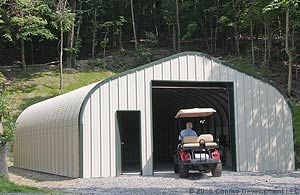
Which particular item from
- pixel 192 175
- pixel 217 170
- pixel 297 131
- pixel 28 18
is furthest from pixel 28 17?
pixel 217 170

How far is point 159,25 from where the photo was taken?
48.6 meters

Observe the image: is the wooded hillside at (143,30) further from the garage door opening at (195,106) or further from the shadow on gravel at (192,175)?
the shadow on gravel at (192,175)

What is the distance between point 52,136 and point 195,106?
6762 mm

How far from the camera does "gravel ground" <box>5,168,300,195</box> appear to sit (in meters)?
11.5

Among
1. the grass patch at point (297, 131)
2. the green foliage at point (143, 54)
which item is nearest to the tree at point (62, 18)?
the green foliage at point (143, 54)

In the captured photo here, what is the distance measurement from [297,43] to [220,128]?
17.9 m

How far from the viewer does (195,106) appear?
835 inches

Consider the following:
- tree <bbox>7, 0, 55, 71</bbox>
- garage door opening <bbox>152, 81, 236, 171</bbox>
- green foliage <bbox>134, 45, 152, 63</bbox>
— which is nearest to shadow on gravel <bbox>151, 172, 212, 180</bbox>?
garage door opening <bbox>152, 81, 236, 171</bbox>

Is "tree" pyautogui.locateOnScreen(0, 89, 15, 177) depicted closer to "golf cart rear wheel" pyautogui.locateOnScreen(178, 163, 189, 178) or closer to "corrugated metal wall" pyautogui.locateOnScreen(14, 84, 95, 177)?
"corrugated metal wall" pyautogui.locateOnScreen(14, 84, 95, 177)

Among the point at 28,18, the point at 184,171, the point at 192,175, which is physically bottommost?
the point at 192,175

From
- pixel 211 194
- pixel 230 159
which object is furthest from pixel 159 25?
pixel 211 194

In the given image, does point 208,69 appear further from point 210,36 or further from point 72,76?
point 210,36

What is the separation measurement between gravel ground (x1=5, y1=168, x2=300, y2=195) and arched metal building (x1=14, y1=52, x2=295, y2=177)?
901mm

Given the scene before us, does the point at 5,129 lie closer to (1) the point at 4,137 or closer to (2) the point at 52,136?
(1) the point at 4,137
